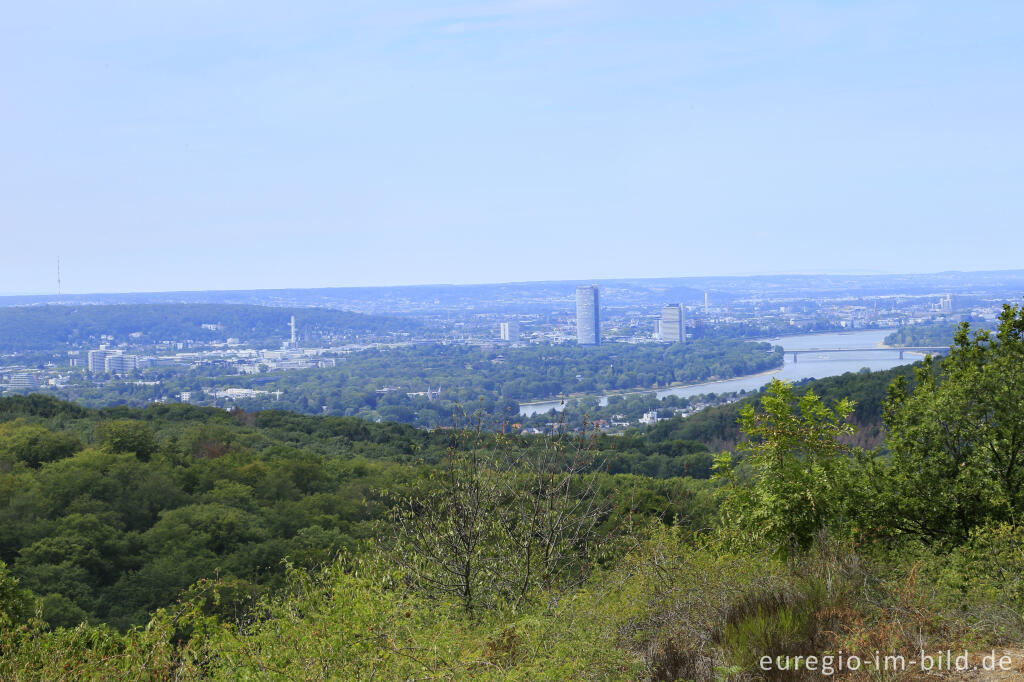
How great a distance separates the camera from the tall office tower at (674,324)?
17925cm

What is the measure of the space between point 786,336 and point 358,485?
15918 cm

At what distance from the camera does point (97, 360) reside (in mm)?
141375

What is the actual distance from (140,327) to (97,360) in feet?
128

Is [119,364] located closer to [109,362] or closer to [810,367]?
[109,362]

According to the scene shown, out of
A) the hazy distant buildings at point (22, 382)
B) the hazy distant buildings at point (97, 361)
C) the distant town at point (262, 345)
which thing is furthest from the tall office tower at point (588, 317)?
the hazy distant buildings at point (22, 382)

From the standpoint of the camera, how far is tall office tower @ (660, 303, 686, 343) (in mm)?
179250

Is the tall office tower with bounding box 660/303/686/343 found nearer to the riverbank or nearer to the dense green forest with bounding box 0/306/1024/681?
the riverbank

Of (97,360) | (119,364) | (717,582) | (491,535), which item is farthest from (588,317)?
(717,582)

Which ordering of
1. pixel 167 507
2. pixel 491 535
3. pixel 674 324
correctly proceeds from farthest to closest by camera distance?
pixel 674 324 < pixel 167 507 < pixel 491 535

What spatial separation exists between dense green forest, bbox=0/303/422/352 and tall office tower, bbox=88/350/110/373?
15.4 m

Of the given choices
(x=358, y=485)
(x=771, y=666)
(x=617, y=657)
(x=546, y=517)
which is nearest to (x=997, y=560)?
(x=771, y=666)

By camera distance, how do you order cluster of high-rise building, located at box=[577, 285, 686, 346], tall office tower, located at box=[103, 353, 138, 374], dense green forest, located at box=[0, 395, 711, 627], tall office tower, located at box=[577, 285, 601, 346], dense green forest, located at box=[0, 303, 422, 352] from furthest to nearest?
tall office tower, located at box=[577, 285, 601, 346] < cluster of high-rise building, located at box=[577, 285, 686, 346] < dense green forest, located at box=[0, 303, 422, 352] < tall office tower, located at box=[103, 353, 138, 374] < dense green forest, located at box=[0, 395, 711, 627]

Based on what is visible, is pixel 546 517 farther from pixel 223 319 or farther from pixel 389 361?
pixel 223 319

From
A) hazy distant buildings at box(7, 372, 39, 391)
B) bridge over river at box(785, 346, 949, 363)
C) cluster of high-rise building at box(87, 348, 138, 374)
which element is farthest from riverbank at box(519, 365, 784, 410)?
hazy distant buildings at box(7, 372, 39, 391)
